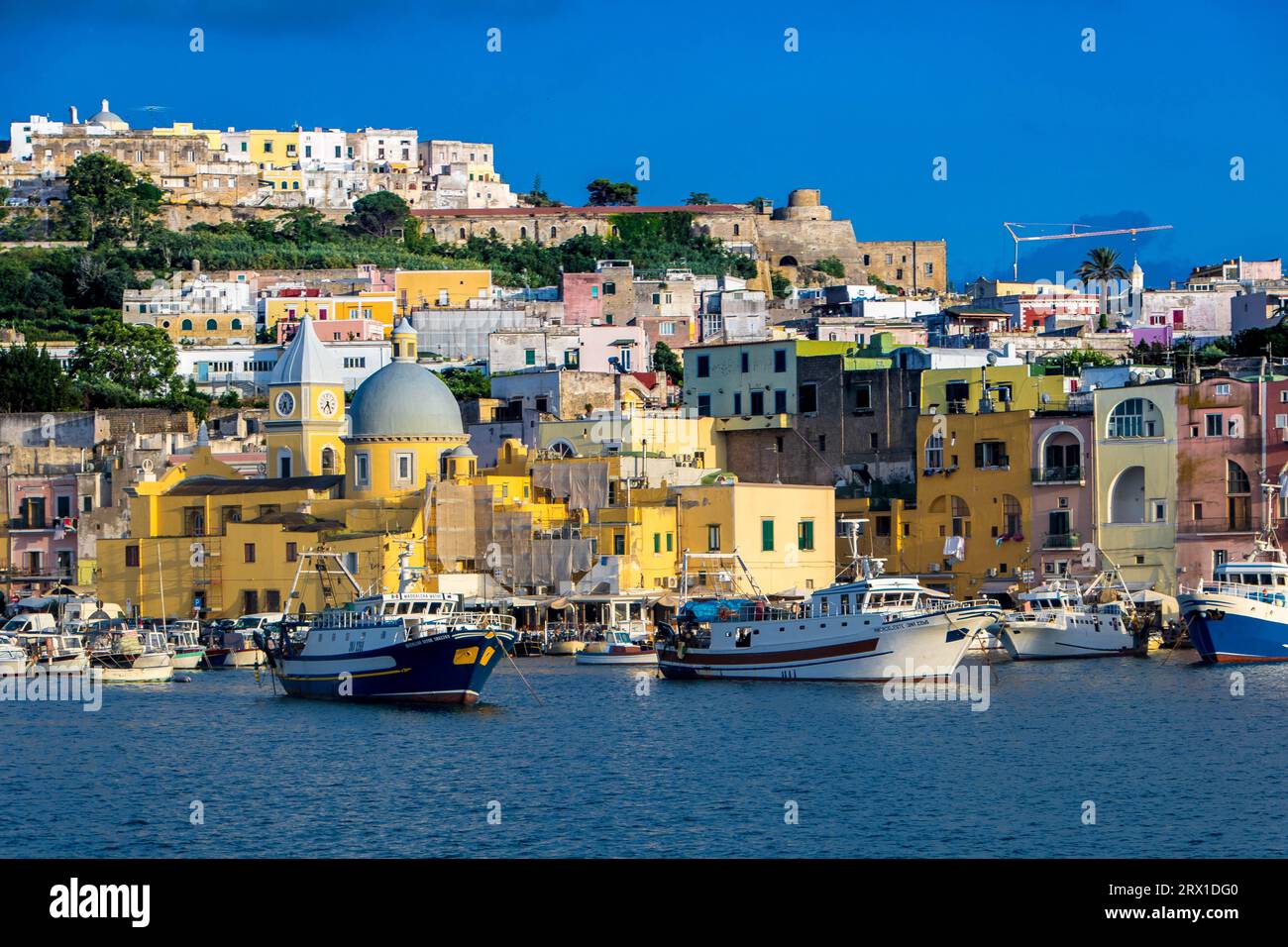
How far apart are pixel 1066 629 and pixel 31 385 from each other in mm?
59756

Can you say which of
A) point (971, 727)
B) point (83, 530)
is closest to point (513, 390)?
point (83, 530)

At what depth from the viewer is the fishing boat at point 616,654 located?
70938 millimetres

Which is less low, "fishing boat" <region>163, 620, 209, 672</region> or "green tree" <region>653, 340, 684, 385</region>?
"green tree" <region>653, 340, 684, 385</region>

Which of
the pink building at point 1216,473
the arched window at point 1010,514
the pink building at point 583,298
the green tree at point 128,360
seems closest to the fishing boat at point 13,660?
the arched window at point 1010,514

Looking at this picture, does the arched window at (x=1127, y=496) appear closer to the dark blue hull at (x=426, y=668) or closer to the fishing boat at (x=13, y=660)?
the dark blue hull at (x=426, y=668)

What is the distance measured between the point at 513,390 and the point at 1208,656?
41.5 m

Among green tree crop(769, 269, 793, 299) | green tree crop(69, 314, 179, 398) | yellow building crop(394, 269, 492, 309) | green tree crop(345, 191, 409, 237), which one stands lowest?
green tree crop(69, 314, 179, 398)

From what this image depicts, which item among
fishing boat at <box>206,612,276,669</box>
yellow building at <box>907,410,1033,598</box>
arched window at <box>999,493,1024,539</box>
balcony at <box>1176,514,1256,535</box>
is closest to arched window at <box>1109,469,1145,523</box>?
balcony at <box>1176,514,1256,535</box>

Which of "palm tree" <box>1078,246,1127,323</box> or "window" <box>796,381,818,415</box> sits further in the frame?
"palm tree" <box>1078,246,1127,323</box>

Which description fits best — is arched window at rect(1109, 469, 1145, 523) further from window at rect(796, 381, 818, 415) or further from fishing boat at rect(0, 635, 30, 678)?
fishing boat at rect(0, 635, 30, 678)

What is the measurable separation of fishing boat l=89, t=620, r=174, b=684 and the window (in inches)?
1137

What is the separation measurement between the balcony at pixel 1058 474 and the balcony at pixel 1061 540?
1.96 metres

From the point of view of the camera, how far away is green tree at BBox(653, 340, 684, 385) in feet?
368
